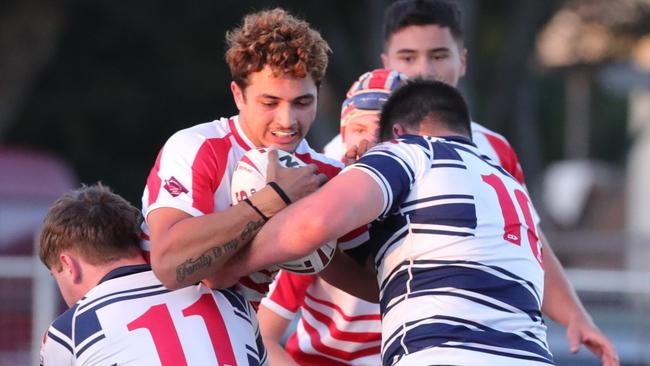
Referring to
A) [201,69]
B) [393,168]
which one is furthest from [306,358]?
[201,69]

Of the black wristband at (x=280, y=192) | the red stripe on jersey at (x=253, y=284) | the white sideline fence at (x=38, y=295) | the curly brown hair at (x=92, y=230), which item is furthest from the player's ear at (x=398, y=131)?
the white sideline fence at (x=38, y=295)

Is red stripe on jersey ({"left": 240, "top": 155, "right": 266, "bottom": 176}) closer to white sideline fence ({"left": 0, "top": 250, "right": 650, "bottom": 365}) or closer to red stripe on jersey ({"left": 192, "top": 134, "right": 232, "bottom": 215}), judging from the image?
red stripe on jersey ({"left": 192, "top": 134, "right": 232, "bottom": 215})

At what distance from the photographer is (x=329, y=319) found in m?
5.43

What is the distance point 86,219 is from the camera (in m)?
4.46

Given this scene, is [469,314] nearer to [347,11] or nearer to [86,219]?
[86,219]

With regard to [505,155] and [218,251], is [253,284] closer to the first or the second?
[218,251]

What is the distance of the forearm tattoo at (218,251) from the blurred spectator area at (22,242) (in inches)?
278

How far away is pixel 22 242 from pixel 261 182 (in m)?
9.86

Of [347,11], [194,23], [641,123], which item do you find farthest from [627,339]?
[641,123]

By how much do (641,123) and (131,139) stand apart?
11258mm

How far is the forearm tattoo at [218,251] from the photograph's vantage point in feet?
13.3

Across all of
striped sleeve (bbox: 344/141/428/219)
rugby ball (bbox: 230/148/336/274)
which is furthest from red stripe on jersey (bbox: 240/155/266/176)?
striped sleeve (bbox: 344/141/428/219)

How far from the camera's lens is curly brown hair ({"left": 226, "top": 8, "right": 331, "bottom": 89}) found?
4.27 metres

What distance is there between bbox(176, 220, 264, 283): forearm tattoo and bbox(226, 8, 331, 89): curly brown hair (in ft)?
1.81
